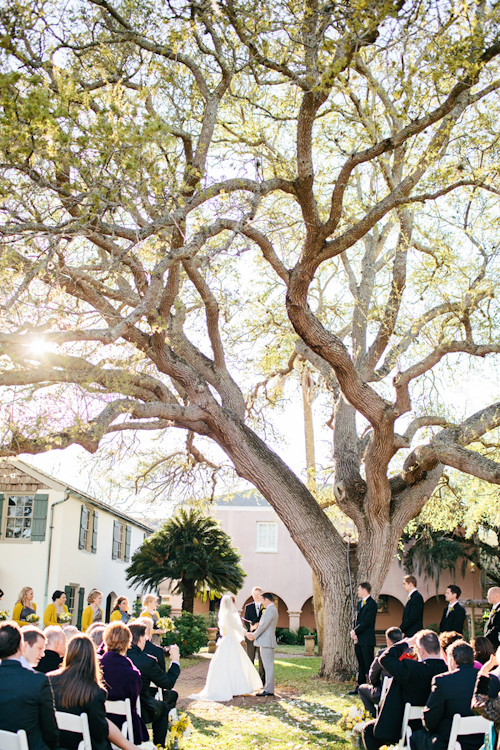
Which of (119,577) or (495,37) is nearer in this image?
(495,37)

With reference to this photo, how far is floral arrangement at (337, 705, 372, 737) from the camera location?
640 centimetres

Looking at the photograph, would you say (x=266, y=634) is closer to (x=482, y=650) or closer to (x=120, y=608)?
(x=120, y=608)

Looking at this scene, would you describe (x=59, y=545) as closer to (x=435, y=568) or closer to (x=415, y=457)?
(x=415, y=457)

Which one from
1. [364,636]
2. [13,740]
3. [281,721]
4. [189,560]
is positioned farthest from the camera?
[189,560]

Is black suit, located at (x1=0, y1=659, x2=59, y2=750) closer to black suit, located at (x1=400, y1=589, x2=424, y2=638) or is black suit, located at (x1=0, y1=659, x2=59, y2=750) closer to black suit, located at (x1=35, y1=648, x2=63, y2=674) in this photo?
black suit, located at (x1=35, y1=648, x2=63, y2=674)

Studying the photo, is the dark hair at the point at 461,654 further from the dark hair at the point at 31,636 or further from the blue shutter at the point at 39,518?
the blue shutter at the point at 39,518

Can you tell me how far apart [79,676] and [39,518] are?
51.0 feet

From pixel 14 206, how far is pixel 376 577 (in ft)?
27.4

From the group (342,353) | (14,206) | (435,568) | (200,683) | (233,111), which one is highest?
(233,111)

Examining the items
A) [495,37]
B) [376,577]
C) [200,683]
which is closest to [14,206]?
[495,37]

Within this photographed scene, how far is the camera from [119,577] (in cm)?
2580

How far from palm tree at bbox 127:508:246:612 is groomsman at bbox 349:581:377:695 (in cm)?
959

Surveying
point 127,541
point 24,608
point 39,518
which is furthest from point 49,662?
point 127,541

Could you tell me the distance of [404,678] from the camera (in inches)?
201
